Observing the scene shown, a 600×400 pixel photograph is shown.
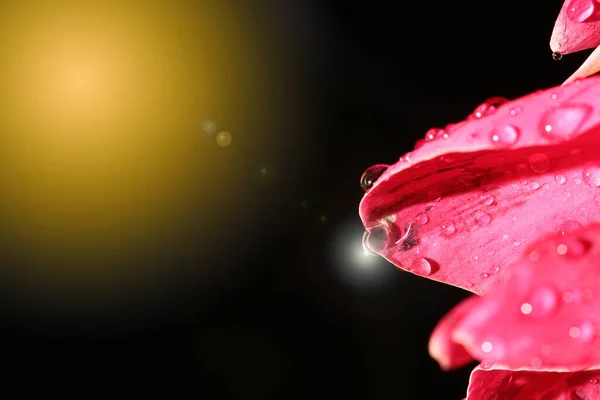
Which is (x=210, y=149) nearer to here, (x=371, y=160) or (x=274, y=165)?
(x=274, y=165)

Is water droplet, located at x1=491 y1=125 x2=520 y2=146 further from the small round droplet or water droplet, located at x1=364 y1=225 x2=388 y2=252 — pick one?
the small round droplet

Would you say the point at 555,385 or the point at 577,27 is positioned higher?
the point at 577,27

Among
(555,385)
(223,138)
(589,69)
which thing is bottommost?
(555,385)

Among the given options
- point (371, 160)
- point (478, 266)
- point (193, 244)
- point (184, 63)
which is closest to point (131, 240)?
point (193, 244)

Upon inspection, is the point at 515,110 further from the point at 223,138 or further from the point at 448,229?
the point at 223,138

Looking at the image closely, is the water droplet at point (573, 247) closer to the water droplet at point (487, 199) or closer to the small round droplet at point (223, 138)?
the water droplet at point (487, 199)

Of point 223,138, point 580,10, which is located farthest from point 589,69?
point 223,138

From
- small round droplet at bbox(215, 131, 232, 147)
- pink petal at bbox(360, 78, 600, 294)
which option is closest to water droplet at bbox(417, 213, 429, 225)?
pink petal at bbox(360, 78, 600, 294)
